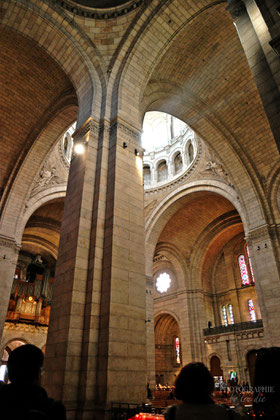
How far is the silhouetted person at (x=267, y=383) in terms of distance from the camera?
1438 mm

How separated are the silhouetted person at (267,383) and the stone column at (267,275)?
11.1m

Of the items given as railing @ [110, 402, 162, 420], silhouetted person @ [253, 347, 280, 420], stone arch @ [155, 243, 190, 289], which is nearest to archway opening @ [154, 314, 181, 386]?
stone arch @ [155, 243, 190, 289]

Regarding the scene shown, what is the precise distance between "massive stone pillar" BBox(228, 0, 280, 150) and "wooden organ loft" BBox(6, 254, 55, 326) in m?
18.8

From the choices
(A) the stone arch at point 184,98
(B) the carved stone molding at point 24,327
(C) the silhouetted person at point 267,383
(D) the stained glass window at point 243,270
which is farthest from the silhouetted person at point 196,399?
(D) the stained glass window at point 243,270

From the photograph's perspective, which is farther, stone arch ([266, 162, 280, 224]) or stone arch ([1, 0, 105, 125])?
stone arch ([266, 162, 280, 224])

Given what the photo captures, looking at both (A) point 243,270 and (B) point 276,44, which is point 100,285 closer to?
(B) point 276,44

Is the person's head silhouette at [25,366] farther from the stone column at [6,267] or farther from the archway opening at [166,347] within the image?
the archway opening at [166,347]

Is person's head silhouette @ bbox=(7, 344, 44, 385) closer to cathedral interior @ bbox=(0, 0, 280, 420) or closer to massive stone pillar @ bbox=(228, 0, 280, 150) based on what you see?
massive stone pillar @ bbox=(228, 0, 280, 150)

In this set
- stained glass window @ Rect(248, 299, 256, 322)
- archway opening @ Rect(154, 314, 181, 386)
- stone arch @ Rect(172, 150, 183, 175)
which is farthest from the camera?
archway opening @ Rect(154, 314, 181, 386)

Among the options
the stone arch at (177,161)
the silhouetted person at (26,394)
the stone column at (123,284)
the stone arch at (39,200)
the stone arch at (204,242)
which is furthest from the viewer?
the stone arch at (204,242)

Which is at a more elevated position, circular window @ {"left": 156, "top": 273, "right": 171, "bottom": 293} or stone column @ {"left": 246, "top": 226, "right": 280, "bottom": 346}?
circular window @ {"left": 156, "top": 273, "right": 171, "bottom": 293}

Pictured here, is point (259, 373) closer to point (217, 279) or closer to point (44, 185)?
point (44, 185)

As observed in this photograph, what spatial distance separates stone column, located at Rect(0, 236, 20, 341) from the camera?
11.9 metres

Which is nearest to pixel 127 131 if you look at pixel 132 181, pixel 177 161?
pixel 132 181
